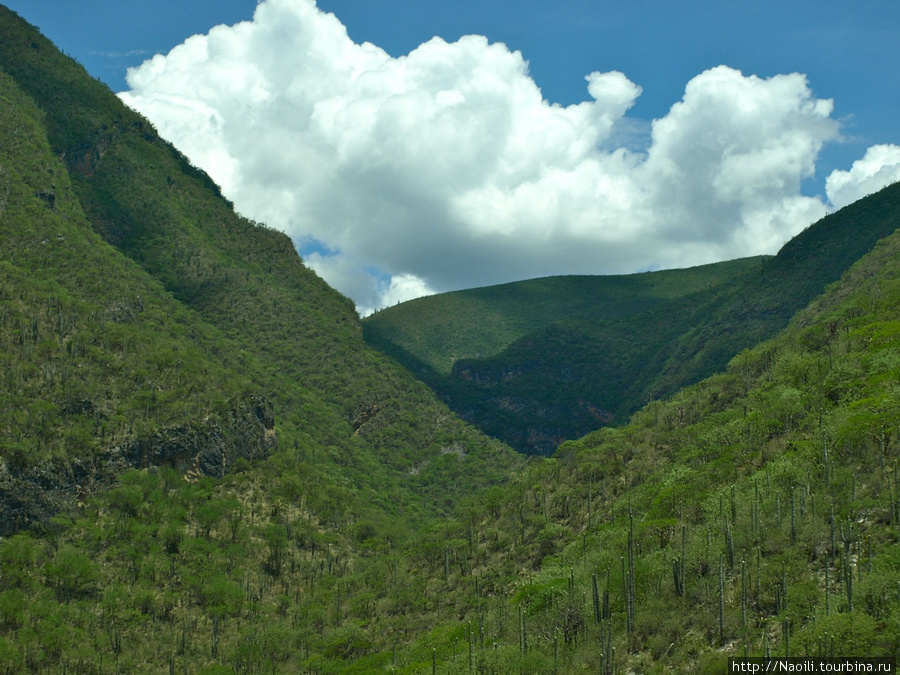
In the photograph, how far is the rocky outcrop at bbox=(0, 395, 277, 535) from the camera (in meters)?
85.0

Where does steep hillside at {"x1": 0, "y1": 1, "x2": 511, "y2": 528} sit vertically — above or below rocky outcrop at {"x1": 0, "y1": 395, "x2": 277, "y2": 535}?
above

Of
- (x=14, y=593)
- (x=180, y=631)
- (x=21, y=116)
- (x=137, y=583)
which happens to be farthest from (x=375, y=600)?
(x=21, y=116)

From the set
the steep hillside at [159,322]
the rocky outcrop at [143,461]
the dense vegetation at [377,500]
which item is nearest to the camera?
the dense vegetation at [377,500]

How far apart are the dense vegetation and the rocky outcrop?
22.4 inches

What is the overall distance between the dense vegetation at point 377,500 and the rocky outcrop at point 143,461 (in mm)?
569

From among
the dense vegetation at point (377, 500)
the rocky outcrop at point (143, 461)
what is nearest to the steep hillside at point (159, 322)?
the dense vegetation at point (377, 500)

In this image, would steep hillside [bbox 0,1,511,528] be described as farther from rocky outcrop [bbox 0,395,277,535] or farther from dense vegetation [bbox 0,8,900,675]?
rocky outcrop [bbox 0,395,277,535]

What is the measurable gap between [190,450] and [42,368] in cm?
2069

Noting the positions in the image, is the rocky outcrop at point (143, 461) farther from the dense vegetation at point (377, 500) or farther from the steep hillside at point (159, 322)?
the steep hillside at point (159, 322)

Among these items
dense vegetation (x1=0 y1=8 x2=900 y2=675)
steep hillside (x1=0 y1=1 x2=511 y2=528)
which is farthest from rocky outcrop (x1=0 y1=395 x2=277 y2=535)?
steep hillside (x1=0 y1=1 x2=511 y2=528)

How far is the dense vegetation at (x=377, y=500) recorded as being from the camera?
42781 millimetres

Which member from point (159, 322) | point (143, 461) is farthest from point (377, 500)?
point (159, 322)

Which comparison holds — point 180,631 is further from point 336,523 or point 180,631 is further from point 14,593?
point 336,523

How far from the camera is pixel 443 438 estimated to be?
159 m
